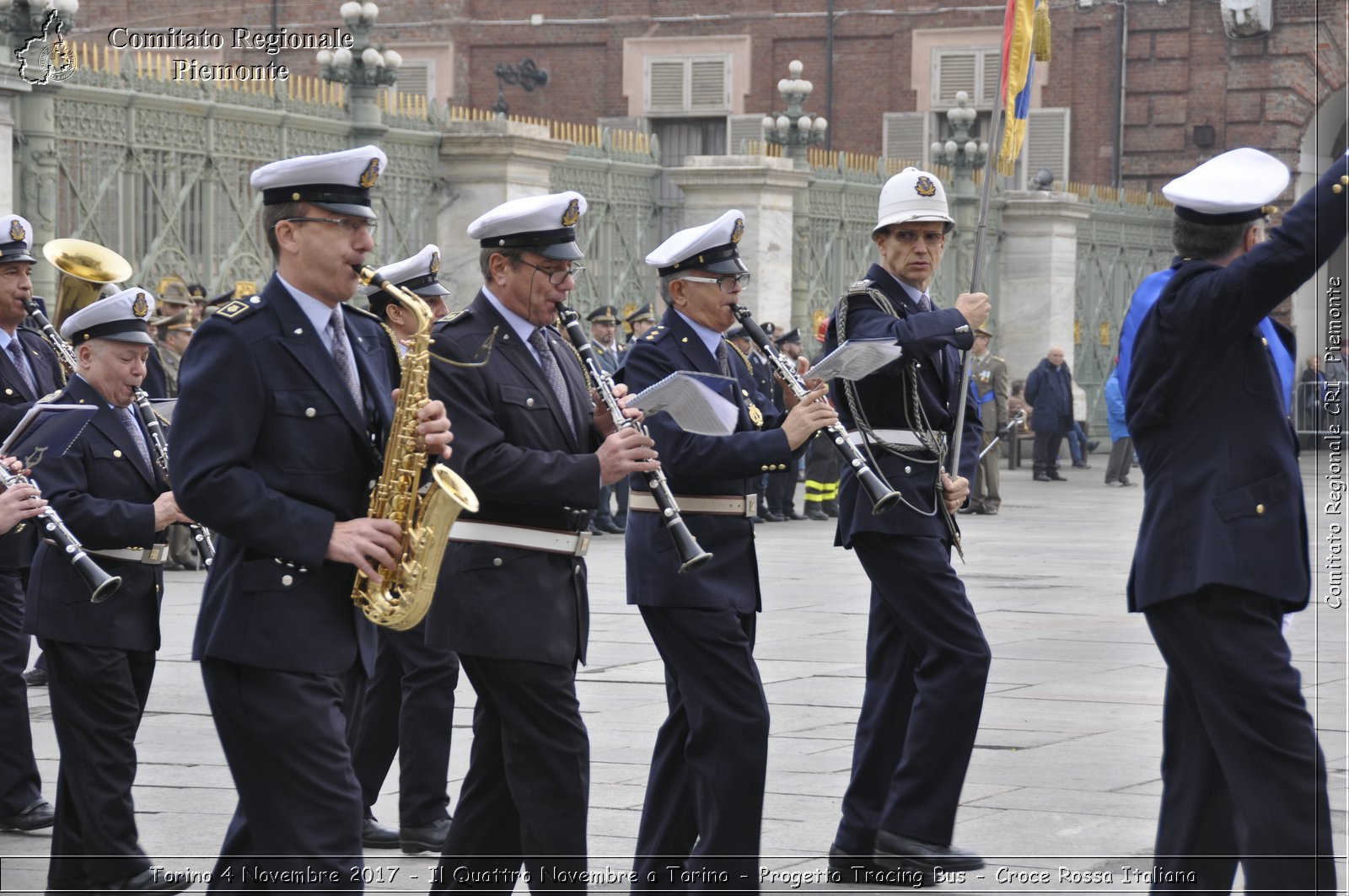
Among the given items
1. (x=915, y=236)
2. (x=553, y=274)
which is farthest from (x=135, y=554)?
(x=915, y=236)

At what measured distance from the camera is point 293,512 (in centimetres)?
473

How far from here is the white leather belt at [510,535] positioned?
5.43 meters

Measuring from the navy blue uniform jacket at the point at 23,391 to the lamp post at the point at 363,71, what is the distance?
10.5 metres

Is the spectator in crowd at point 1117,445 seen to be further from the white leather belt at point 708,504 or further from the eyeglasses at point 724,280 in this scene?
the white leather belt at point 708,504

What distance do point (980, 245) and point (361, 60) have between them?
11573 millimetres

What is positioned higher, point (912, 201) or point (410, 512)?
point (912, 201)

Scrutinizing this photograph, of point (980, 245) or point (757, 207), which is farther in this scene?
point (757, 207)

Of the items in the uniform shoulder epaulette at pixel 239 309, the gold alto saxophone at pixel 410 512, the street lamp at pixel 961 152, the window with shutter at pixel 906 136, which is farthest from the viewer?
the window with shutter at pixel 906 136

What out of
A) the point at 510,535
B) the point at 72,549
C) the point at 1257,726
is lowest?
the point at 1257,726

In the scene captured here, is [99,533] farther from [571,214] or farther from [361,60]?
[361,60]

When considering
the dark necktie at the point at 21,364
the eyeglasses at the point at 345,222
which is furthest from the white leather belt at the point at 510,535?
the dark necktie at the point at 21,364

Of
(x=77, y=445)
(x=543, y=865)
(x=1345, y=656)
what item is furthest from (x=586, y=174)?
(x=543, y=865)

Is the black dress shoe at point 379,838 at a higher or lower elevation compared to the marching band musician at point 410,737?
lower

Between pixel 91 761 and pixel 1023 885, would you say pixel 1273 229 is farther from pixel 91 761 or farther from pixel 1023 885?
pixel 91 761
